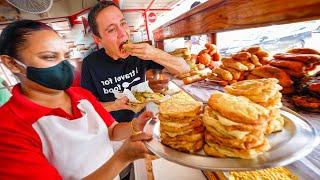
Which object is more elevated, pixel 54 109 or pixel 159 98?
pixel 54 109

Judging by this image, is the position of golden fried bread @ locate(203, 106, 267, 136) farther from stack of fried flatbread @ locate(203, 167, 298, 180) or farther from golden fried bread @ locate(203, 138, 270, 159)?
stack of fried flatbread @ locate(203, 167, 298, 180)

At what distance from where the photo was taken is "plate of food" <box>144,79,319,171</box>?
2.81 ft

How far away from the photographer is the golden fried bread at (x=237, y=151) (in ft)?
2.82

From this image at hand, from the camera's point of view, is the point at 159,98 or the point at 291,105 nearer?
the point at 291,105

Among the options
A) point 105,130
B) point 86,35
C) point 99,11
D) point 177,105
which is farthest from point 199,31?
point 86,35

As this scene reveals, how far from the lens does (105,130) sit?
2.00 meters

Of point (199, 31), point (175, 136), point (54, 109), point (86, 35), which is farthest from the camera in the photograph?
point (86, 35)

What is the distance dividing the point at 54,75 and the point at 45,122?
0.34 metres

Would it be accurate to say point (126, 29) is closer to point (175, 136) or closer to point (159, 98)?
point (159, 98)

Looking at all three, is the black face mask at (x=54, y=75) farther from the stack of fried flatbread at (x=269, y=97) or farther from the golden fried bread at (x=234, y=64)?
the golden fried bread at (x=234, y=64)

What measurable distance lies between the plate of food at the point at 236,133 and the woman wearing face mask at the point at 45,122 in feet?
0.73

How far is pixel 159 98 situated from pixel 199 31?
1050 millimetres

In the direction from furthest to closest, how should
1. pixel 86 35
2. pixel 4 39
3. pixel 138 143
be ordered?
pixel 86 35
pixel 4 39
pixel 138 143

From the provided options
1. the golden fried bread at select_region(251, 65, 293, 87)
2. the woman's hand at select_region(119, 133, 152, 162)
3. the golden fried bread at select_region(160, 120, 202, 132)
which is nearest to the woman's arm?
the woman's hand at select_region(119, 133, 152, 162)
